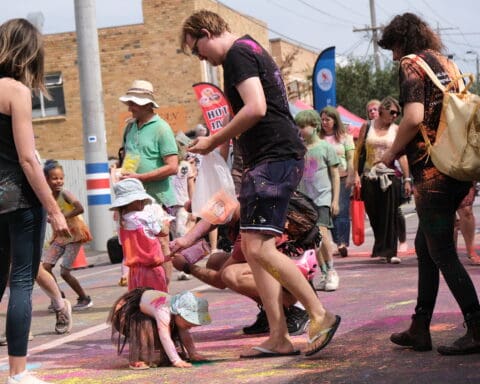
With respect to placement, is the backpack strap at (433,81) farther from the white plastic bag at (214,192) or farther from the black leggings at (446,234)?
the white plastic bag at (214,192)

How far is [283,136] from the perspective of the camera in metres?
5.87

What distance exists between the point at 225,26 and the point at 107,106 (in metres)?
31.9

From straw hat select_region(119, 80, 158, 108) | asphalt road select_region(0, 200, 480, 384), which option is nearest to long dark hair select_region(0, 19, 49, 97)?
asphalt road select_region(0, 200, 480, 384)

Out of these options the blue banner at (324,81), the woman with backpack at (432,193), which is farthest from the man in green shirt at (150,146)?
the blue banner at (324,81)

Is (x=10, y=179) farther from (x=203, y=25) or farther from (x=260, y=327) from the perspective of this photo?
(x=260, y=327)

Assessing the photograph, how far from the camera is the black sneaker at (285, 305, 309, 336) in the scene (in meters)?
6.92

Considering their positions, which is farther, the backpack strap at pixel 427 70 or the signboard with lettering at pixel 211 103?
the signboard with lettering at pixel 211 103

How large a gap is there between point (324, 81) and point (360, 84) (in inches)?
1174

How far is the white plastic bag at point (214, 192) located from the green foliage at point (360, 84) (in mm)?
50041

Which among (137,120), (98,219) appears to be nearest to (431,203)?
(137,120)

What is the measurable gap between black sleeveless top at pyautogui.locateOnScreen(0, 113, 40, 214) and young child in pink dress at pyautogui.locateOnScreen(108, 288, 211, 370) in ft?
3.36

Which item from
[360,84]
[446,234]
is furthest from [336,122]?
[360,84]

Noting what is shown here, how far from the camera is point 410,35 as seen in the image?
5938mm

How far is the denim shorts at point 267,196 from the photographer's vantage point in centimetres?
579
